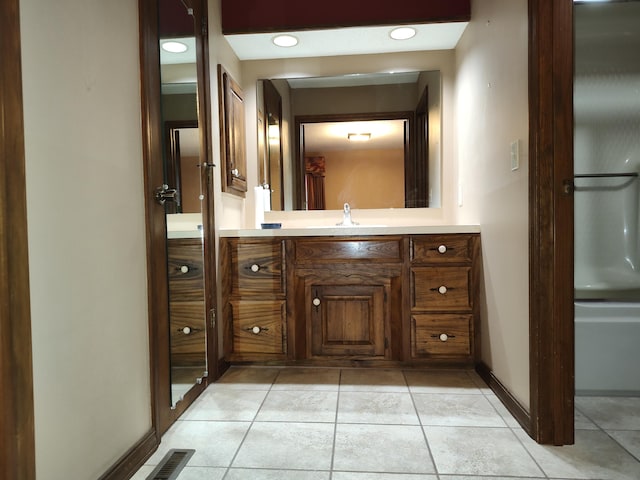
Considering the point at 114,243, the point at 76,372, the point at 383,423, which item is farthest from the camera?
the point at 383,423

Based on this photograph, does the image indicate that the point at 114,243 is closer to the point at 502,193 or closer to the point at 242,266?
the point at 242,266

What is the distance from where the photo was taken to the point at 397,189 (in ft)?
8.41

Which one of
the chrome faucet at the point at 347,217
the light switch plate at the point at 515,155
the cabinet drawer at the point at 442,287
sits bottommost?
the cabinet drawer at the point at 442,287

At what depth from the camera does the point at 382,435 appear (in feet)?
4.68

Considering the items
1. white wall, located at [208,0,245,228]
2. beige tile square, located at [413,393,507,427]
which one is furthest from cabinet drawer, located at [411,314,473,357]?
white wall, located at [208,0,245,228]

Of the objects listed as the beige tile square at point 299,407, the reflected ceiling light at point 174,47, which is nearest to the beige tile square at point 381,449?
the beige tile square at point 299,407

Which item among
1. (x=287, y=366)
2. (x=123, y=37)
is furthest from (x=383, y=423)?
(x=123, y=37)

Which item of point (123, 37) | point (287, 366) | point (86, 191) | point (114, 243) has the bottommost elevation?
point (287, 366)

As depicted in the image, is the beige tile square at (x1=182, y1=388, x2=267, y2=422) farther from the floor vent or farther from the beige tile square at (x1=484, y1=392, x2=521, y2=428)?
the beige tile square at (x1=484, y1=392, x2=521, y2=428)

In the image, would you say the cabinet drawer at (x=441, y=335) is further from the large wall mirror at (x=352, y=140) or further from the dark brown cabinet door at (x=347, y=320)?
the large wall mirror at (x=352, y=140)

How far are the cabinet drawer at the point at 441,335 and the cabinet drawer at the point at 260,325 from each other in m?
0.71

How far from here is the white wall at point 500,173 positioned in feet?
4.78

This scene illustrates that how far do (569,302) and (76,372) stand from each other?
4.94 feet

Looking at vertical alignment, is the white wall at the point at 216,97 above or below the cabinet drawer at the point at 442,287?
above
